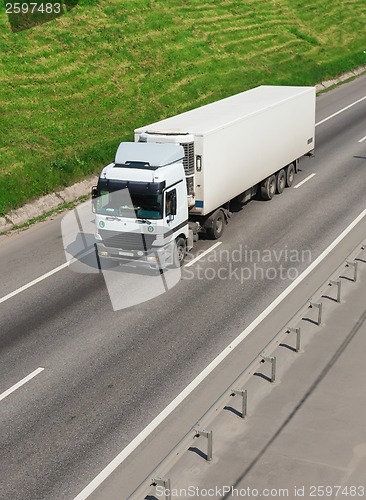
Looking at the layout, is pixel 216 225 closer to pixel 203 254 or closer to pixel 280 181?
pixel 203 254

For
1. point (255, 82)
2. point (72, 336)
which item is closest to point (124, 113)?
point (255, 82)

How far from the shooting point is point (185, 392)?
15.2 meters

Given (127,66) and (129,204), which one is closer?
(129,204)

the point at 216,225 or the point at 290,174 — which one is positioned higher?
the point at 216,225

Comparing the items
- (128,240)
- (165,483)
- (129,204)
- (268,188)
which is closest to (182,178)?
(129,204)

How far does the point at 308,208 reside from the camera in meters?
26.5

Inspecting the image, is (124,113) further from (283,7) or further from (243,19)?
(283,7)

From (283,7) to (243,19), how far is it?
21.0 feet

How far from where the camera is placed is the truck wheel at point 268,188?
26.8 metres

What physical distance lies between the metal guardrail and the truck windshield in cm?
513

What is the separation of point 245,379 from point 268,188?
13446mm

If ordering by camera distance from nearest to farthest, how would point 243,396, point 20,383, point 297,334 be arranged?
point 243,396 → point 20,383 → point 297,334

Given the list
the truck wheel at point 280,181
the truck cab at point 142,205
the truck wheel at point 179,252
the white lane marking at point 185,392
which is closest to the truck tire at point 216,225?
the truck wheel at point 179,252

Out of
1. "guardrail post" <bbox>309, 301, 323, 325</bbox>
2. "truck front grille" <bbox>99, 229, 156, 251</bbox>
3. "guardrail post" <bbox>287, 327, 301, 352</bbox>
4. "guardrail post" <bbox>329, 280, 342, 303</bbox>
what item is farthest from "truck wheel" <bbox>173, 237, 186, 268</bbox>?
"guardrail post" <bbox>287, 327, 301, 352</bbox>
